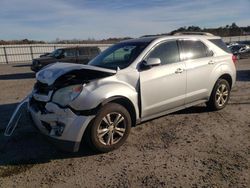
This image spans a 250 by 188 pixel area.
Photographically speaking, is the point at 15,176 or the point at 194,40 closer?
the point at 15,176

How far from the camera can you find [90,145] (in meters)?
4.73

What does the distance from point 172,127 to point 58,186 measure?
2.81 m

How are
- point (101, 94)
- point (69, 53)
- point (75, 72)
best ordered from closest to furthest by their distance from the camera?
1. point (101, 94)
2. point (75, 72)
3. point (69, 53)

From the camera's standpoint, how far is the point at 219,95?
278 inches

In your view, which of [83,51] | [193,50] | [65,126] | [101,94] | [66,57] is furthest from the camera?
[83,51]

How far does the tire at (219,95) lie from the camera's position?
6.90 meters

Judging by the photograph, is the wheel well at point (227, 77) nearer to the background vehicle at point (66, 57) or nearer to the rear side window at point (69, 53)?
the background vehicle at point (66, 57)

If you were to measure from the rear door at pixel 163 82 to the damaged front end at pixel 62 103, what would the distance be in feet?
2.57

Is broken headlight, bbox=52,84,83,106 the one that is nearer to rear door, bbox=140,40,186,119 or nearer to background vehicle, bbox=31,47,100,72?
rear door, bbox=140,40,186,119

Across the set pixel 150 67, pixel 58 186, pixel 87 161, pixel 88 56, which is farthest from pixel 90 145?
pixel 88 56

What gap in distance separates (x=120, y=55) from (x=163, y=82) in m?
1.00

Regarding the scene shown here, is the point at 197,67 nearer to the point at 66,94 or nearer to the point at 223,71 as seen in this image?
the point at 223,71

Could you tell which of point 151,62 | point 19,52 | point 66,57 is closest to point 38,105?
point 151,62

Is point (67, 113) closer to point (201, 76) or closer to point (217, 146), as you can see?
point (217, 146)
